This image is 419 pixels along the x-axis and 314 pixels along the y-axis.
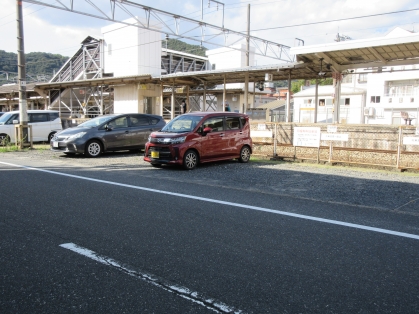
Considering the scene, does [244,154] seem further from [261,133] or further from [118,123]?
[118,123]

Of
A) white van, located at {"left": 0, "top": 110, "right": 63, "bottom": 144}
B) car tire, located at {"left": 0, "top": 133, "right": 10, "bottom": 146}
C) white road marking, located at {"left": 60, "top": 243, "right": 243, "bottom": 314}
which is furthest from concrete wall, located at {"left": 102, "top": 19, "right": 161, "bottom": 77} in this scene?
white road marking, located at {"left": 60, "top": 243, "right": 243, "bottom": 314}

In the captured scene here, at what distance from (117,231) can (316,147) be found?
34.7 ft

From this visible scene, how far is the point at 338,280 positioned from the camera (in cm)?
369

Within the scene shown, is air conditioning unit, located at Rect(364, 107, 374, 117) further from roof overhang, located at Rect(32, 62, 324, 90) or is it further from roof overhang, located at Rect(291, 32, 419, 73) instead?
roof overhang, located at Rect(291, 32, 419, 73)

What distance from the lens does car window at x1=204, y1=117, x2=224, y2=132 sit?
1193 centimetres

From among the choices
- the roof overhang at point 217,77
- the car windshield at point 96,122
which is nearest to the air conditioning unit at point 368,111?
the roof overhang at point 217,77

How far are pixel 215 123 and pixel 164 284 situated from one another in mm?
8960

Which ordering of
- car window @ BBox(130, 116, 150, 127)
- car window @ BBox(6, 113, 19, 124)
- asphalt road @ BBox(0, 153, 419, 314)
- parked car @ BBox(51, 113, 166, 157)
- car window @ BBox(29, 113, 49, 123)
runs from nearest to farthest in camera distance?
asphalt road @ BBox(0, 153, 419, 314), parked car @ BBox(51, 113, 166, 157), car window @ BBox(130, 116, 150, 127), car window @ BBox(6, 113, 19, 124), car window @ BBox(29, 113, 49, 123)

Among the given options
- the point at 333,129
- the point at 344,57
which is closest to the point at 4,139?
the point at 333,129

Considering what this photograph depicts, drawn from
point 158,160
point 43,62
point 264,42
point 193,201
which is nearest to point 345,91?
point 264,42

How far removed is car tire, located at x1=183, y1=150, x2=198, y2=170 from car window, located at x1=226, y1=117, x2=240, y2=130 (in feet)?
5.82

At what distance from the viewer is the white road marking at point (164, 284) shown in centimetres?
313

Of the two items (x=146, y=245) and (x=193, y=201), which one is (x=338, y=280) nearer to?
(x=146, y=245)

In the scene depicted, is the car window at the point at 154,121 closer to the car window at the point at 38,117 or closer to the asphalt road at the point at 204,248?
the car window at the point at 38,117
